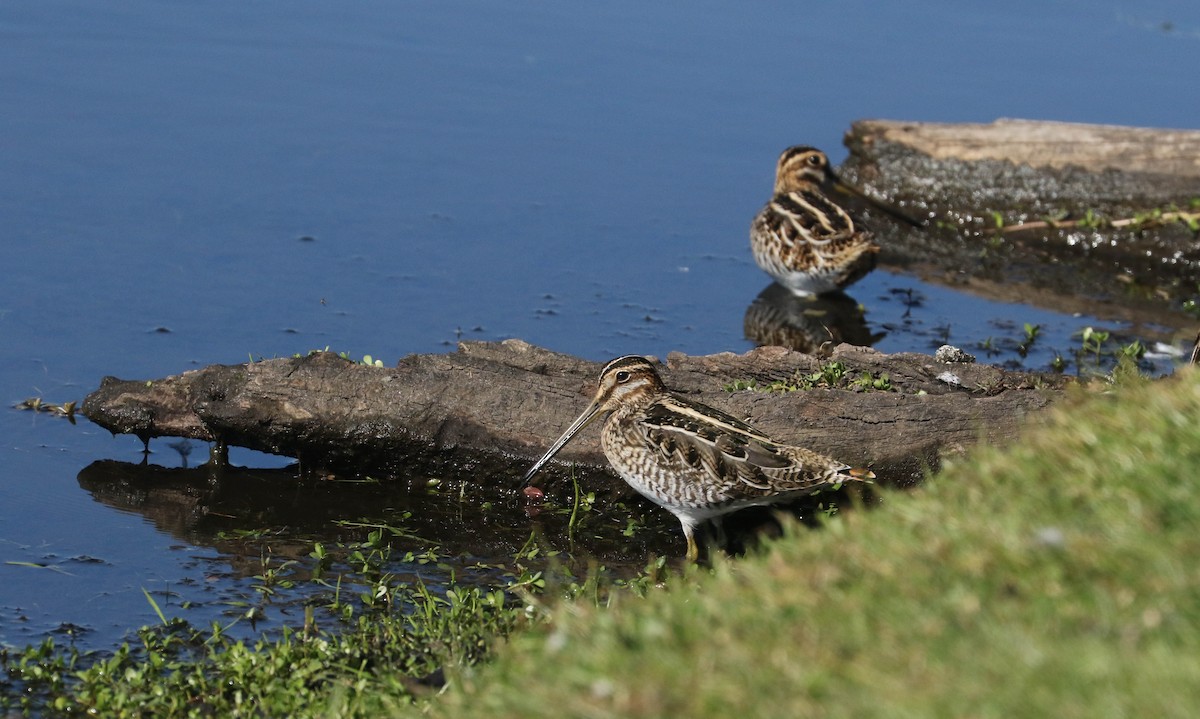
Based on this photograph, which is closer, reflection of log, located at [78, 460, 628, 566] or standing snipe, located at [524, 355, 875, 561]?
standing snipe, located at [524, 355, 875, 561]

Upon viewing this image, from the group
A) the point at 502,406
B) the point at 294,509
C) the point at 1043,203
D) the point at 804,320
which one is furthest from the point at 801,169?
the point at 294,509

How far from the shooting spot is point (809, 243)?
11.3m

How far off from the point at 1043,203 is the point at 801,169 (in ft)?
6.84

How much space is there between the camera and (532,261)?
37.4 feet

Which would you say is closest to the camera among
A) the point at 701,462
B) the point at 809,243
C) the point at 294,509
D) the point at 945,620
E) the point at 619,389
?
the point at 945,620

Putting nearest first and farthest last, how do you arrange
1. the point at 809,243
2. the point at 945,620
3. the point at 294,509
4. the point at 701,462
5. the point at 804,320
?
the point at 945,620 → the point at 701,462 → the point at 294,509 → the point at 809,243 → the point at 804,320

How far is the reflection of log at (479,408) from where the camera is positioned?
7289 mm

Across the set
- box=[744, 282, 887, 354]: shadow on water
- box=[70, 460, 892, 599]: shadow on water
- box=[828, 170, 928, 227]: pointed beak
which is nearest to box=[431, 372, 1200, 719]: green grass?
box=[70, 460, 892, 599]: shadow on water

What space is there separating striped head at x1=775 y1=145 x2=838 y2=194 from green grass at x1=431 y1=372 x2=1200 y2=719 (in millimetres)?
7691

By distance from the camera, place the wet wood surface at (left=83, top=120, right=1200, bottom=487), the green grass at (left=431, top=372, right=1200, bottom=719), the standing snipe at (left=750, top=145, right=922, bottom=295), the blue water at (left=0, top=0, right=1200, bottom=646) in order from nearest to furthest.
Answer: the green grass at (left=431, top=372, right=1200, bottom=719)
the wet wood surface at (left=83, top=120, right=1200, bottom=487)
the blue water at (left=0, top=0, right=1200, bottom=646)
the standing snipe at (left=750, top=145, right=922, bottom=295)

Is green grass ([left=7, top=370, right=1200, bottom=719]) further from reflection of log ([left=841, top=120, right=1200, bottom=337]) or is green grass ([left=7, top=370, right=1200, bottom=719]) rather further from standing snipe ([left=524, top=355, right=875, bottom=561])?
reflection of log ([left=841, top=120, right=1200, bottom=337])

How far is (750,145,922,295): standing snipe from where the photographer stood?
1127 centimetres

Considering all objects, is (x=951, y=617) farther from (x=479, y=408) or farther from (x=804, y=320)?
(x=804, y=320)

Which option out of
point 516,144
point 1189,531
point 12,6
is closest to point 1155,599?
point 1189,531
